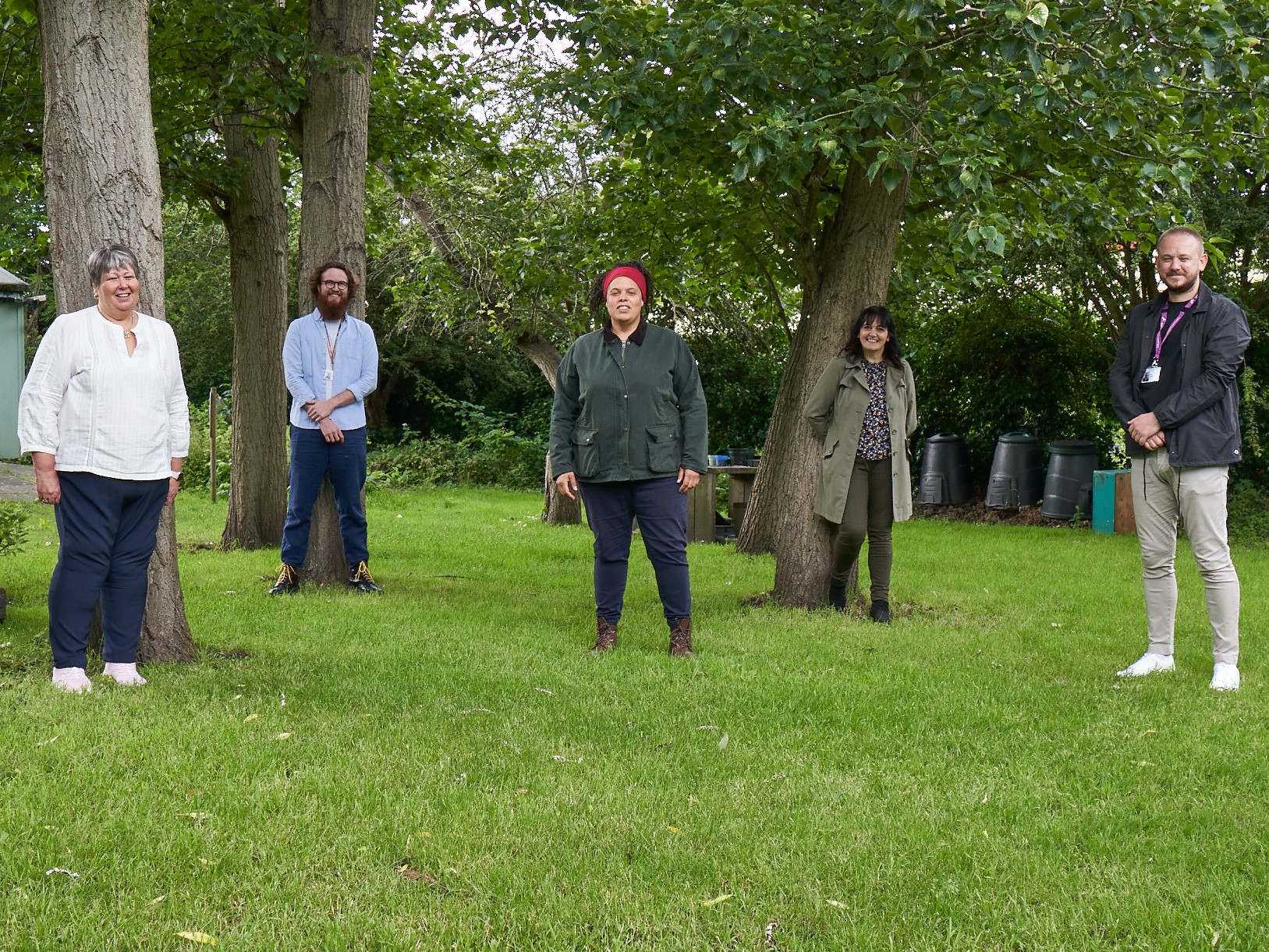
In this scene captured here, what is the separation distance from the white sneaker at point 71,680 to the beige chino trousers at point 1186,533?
467 cm

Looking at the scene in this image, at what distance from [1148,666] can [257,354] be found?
8.01 metres

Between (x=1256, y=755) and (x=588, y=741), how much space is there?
7.97ft

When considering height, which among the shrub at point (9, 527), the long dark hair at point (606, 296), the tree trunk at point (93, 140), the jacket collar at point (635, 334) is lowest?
the shrub at point (9, 527)

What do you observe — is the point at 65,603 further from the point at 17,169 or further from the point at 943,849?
the point at 17,169

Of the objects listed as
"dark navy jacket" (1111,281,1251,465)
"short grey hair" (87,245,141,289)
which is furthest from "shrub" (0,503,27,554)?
"dark navy jacket" (1111,281,1251,465)

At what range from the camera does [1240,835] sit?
3.41 metres

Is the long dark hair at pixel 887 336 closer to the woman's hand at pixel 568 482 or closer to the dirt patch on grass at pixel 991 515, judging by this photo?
the woman's hand at pixel 568 482

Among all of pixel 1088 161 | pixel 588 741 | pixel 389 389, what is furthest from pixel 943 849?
pixel 389 389

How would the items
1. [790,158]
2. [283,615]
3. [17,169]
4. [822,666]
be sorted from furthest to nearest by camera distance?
[17,169] → [283,615] → [790,158] → [822,666]

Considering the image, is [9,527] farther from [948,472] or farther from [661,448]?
[948,472]

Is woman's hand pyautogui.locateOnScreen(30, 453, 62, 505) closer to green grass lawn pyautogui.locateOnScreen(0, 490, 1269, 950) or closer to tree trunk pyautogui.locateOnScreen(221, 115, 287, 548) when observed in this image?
green grass lawn pyautogui.locateOnScreen(0, 490, 1269, 950)

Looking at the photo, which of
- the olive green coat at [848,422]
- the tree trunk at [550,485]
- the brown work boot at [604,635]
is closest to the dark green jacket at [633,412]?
the brown work boot at [604,635]

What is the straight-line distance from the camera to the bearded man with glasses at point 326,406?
25.1 feet

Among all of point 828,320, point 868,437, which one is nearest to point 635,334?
point 868,437
